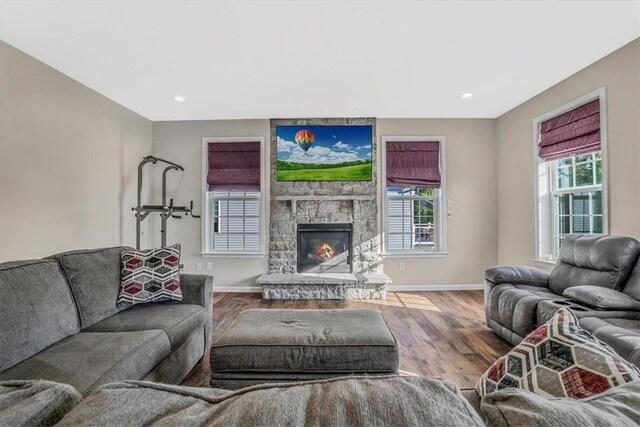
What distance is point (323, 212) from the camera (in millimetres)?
4484

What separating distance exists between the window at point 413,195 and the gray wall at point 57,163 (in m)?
3.73

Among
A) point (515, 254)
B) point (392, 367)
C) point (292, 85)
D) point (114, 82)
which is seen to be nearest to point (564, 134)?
point (515, 254)

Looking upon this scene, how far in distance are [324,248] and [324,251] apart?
0.05m

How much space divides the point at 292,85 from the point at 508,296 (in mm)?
A: 3043

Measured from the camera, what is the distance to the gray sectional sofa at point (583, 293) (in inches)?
71.3

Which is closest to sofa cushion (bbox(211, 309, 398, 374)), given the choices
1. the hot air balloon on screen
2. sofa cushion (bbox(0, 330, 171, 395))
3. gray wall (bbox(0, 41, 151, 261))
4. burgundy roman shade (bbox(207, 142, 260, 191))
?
sofa cushion (bbox(0, 330, 171, 395))

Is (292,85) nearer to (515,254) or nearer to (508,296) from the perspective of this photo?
(508,296)

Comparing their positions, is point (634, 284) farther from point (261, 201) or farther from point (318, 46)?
point (261, 201)

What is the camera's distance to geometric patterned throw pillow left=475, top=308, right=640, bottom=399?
2.40ft

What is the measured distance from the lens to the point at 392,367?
5.36ft

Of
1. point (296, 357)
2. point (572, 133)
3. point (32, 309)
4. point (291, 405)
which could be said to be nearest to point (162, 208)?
point (32, 309)

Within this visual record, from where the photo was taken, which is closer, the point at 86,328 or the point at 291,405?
the point at 291,405

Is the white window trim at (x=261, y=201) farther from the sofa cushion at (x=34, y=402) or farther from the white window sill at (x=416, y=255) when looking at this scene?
the sofa cushion at (x=34, y=402)

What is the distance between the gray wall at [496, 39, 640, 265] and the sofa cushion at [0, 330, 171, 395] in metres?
3.82
